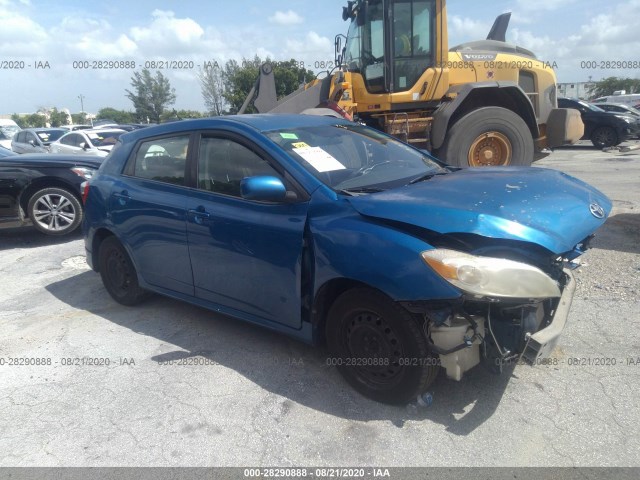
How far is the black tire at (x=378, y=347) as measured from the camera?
2812 mm

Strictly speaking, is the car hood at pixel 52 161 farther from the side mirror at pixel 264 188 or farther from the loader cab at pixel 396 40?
the side mirror at pixel 264 188

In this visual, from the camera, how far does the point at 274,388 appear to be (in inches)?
132

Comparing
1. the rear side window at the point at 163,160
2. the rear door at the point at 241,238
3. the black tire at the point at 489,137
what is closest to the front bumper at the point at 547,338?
the rear door at the point at 241,238

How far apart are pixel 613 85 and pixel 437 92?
59.4 metres

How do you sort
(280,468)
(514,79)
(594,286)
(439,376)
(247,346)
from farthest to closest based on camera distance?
(514,79)
(594,286)
(247,346)
(439,376)
(280,468)

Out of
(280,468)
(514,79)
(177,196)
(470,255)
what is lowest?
(280,468)

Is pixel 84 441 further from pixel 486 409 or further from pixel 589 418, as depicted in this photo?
pixel 589 418

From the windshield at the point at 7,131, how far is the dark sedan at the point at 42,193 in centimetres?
2271

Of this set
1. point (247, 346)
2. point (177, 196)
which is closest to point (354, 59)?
point (177, 196)

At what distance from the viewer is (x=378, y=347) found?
2.99m

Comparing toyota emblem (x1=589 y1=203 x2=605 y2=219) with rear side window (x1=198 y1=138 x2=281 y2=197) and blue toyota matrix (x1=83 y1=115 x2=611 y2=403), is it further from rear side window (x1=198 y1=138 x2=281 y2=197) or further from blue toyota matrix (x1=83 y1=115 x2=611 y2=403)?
rear side window (x1=198 y1=138 x2=281 y2=197)

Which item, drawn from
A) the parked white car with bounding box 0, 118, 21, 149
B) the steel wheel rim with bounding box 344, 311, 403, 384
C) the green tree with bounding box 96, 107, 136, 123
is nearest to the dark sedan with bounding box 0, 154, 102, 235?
the steel wheel rim with bounding box 344, 311, 403, 384

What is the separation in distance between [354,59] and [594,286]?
19.8 feet

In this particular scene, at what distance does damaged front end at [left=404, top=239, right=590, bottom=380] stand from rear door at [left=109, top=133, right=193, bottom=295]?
2.10m
